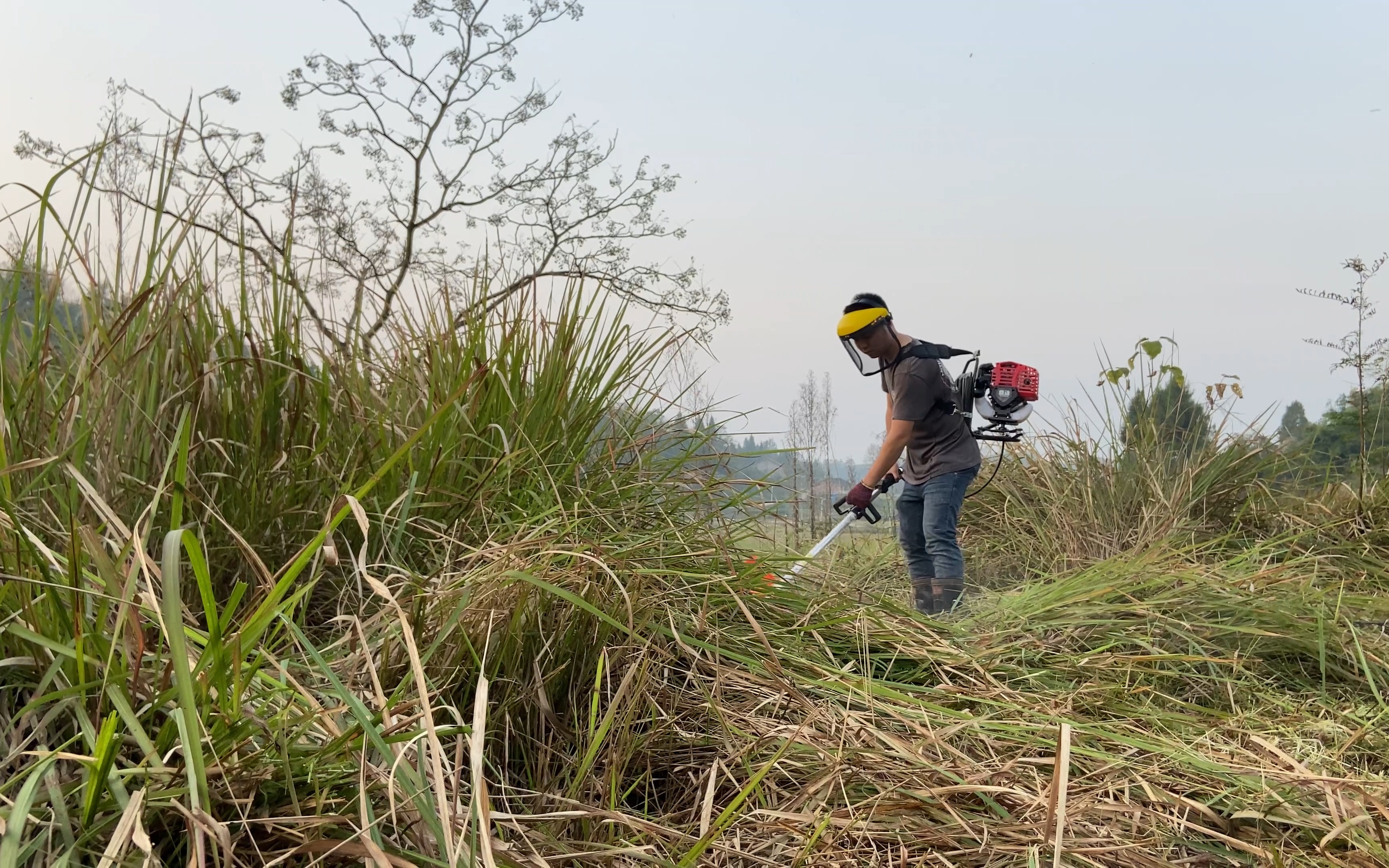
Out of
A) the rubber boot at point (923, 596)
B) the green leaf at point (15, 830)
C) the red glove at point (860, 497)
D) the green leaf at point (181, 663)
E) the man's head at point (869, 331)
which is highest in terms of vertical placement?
the man's head at point (869, 331)

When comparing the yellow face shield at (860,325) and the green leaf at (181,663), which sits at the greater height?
the yellow face shield at (860,325)

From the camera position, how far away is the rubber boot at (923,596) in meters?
4.80

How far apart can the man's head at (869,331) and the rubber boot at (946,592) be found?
121 cm

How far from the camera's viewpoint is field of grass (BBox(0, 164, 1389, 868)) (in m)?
1.02

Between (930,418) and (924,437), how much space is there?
115 millimetres

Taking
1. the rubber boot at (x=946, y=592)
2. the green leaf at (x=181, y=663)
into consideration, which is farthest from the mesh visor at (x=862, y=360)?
the green leaf at (x=181, y=663)

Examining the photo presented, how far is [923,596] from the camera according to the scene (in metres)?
4.89

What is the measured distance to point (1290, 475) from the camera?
6.04 meters

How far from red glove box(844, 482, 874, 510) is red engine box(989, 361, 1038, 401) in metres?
0.99

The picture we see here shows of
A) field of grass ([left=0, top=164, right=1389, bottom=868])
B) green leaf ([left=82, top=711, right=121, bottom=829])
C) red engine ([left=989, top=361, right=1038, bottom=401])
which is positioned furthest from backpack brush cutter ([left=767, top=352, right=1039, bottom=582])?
green leaf ([left=82, top=711, right=121, bottom=829])

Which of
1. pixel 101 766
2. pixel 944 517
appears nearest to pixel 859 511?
pixel 944 517

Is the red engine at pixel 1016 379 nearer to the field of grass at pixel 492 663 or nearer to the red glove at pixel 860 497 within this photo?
the red glove at pixel 860 497

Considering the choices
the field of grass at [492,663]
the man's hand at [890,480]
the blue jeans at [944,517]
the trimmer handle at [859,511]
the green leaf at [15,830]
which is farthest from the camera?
the man's hand at [890,480]

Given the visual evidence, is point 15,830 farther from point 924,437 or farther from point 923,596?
point 923,596
